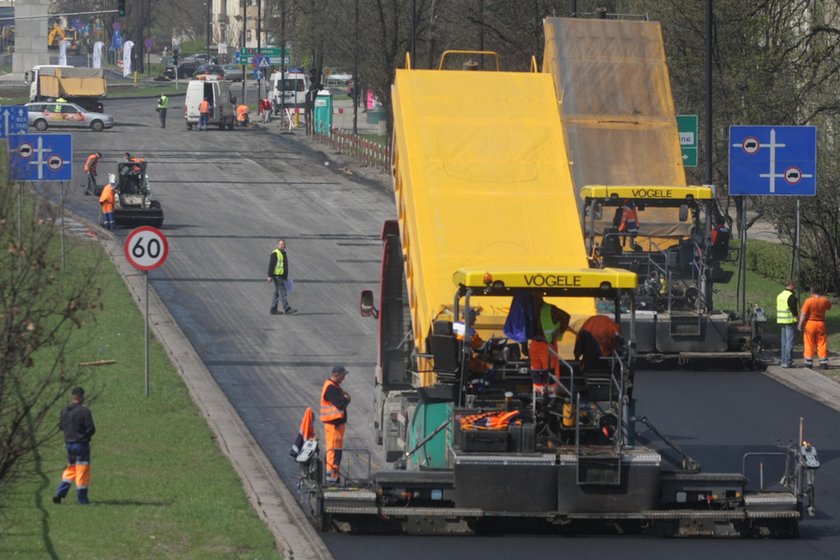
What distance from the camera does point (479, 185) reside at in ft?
55.7

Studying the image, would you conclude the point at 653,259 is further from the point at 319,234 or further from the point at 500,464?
the point at 319,234

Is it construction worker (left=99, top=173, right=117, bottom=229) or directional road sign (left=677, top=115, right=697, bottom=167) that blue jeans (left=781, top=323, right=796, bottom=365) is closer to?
directional road sign (left=677, top=115, right=697, bottom=167)

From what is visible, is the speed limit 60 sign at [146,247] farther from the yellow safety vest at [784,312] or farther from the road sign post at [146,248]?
the yellow safety vest at [784,312]

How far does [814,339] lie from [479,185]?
1059cm

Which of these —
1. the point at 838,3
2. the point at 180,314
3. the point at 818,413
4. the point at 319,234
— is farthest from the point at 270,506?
the point at 319,234

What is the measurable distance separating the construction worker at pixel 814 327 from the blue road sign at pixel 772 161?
1840 mm

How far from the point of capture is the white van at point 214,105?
70438 mm

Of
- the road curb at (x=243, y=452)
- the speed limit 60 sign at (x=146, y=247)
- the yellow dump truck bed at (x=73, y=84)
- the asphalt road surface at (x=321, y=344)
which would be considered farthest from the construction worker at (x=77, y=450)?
the yellow dump truck bed at (x=73, y=84)

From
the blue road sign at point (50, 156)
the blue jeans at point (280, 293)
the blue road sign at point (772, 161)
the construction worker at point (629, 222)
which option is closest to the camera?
the blue road sign at point (772, 161)

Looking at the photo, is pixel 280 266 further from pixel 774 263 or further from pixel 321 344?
pixel 774 263

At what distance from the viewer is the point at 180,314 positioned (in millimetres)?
29078

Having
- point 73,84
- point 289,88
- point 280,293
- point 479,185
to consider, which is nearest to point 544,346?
point 479,185

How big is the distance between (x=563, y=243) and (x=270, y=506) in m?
4.18

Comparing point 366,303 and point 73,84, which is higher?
point 73,84
